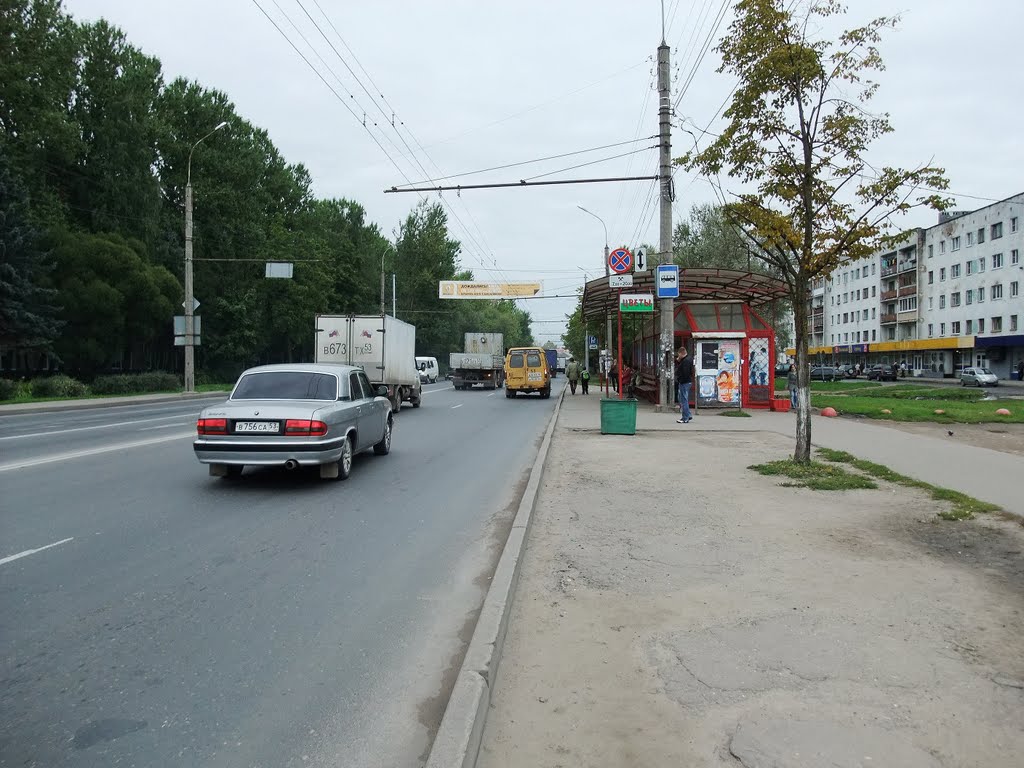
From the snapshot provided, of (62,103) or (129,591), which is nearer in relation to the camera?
(129,591)

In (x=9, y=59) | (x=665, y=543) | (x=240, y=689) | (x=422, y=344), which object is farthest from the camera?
(x=422, y=344)

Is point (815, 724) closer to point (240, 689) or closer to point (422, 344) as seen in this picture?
point (240, 689)

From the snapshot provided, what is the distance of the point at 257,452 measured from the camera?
9078mm

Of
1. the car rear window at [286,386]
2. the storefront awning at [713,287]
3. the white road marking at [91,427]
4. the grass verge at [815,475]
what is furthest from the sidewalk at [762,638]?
the storefront awning at [713,287]

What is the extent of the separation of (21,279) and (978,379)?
54534mm

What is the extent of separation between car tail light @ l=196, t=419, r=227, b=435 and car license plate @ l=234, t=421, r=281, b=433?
0.14 metres

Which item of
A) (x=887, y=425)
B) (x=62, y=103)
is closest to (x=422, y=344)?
(x=62, y=103)

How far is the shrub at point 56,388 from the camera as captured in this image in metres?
29.9

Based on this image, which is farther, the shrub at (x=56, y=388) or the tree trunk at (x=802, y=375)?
the shrub at (x=56, y=388)

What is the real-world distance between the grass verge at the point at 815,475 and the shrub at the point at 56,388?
29.1 m

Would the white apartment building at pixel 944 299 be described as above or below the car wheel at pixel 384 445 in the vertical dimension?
above

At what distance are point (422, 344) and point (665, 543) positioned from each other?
7539 cm

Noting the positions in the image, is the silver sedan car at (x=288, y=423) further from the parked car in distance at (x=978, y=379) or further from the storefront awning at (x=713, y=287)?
the parked car in distance at (x=978, y=379)

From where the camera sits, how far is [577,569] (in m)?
5.66
